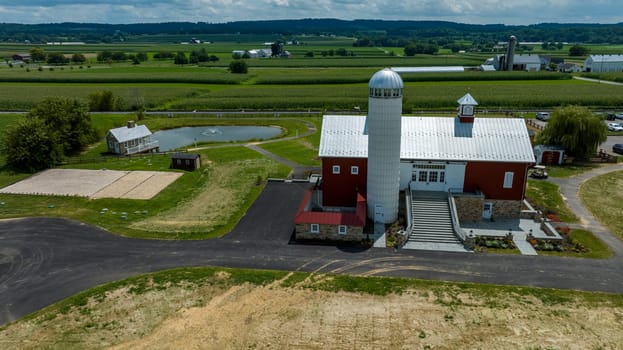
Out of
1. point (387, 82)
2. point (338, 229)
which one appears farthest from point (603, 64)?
point (338, 229)

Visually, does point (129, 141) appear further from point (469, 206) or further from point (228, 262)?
point (469, 206)

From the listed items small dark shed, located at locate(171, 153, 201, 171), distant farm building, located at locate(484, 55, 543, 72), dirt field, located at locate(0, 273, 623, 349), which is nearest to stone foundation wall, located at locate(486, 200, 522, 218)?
dirt field, located at locate(0, 273, 623, 349)

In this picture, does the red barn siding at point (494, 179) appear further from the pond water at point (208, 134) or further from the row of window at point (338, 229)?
the pond water at point (208, 134)

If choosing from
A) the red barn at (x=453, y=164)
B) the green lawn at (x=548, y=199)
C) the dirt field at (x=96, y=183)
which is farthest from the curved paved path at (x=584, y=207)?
the dirt field at (x=96, y=183)

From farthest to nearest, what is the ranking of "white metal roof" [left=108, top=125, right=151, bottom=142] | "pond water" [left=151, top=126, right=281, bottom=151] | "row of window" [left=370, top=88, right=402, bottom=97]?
"pond water" [left=151, top=126, right=281, bottom=151] → "white metal roof" [left=108, top=125, right=151, bottom=142] → "row of window" [left=370, top=88, right=402, bottom=97]

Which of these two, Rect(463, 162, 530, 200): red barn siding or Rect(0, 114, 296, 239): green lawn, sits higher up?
Rect(463, 162, 530, 200): red barn siding

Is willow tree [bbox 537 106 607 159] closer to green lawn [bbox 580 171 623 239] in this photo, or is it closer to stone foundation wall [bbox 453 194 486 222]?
green lawn [bbox 580 171 623 239]

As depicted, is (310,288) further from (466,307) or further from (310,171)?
(310,171)
